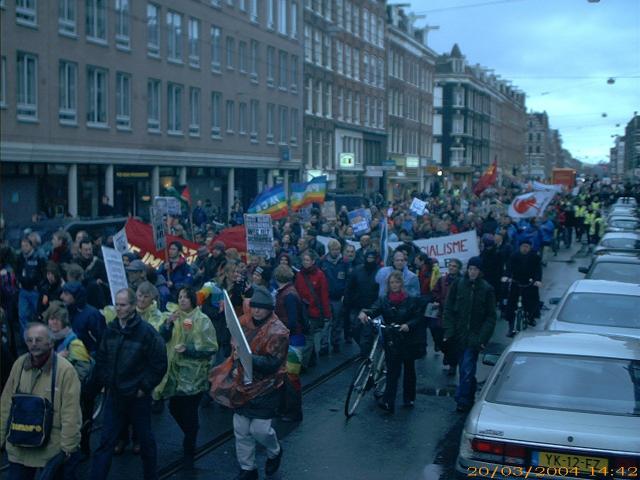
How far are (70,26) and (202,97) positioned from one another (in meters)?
9.45

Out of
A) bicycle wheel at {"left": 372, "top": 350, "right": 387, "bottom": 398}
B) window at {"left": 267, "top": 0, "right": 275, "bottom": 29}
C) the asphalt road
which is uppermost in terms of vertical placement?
window at {"left": 267, "top": 0, "right": 275, "bottom": 29}

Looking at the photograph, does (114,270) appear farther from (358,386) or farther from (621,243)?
(621,243)

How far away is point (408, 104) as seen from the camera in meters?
70.1

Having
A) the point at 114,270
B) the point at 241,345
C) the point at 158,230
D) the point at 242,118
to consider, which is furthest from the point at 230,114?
the point at 241,345

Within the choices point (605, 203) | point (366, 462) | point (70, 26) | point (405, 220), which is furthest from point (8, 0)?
point (605, 203)

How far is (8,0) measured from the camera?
84.6ft

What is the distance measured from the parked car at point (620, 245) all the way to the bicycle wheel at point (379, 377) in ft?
36.7

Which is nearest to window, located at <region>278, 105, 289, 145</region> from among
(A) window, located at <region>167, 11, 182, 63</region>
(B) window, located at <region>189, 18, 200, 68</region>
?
(B) window, located at <region>189, 18, 200, 68</region>

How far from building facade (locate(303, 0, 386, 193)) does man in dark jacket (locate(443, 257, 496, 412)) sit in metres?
36.7

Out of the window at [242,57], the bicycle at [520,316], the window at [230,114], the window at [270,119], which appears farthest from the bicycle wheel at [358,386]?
the window at [270,119]

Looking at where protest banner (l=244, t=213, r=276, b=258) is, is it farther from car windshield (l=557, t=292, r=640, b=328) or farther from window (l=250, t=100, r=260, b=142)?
window (l=250, t=100, r=260, b=142)

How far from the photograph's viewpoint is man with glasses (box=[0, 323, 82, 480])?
19.5 feet

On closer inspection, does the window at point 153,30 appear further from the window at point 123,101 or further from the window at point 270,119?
the window at point 270,119

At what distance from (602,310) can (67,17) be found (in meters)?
22.7
